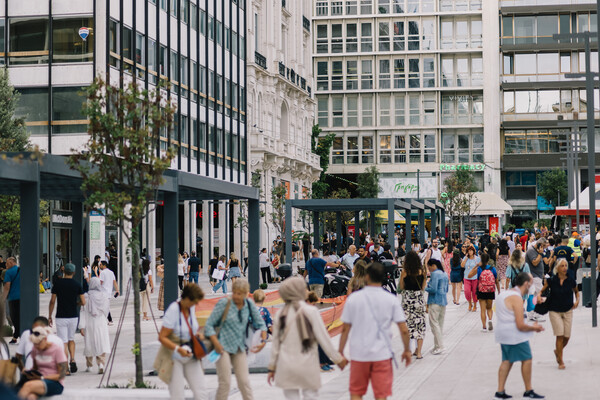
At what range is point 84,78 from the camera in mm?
35438

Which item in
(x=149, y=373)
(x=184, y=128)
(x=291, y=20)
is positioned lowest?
(x=149, y=373)

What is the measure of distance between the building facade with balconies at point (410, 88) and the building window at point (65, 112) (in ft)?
159

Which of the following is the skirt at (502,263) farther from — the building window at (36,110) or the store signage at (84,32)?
the building window at (36,110)

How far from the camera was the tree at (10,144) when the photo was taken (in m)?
30.1

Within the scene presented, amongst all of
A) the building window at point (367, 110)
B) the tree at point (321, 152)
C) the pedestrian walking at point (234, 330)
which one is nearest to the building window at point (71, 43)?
A: the pedestrian walking at point (234, 330)

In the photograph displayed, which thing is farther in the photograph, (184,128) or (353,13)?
(353,13)

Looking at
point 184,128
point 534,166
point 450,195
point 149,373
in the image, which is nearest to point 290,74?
point 450,195

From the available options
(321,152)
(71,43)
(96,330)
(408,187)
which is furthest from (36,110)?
(408,187)

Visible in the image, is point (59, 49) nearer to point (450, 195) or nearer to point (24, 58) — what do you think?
point (24, 58)

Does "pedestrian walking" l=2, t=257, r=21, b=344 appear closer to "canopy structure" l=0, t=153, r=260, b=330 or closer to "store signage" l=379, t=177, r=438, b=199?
"canopy structure" l=0, t=153, r=260, b=330

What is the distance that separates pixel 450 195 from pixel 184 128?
27340 millimetres

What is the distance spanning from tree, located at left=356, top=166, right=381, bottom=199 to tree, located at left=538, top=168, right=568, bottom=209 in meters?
13.0

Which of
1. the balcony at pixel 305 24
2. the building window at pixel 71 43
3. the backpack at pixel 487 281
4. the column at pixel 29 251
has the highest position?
the balcony at pixel 305 24

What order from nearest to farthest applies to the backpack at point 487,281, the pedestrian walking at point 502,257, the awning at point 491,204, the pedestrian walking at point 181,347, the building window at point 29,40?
the pedestrian walking at point 181,347 < the backpack at point 487,281 < the pedestrian walking at point 502,257 < the building window at point 29,40 < the awning at point 491,204
